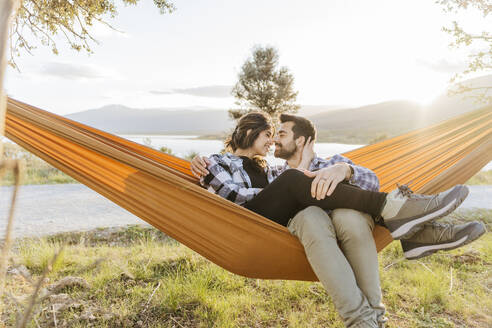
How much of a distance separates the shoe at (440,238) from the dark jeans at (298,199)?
0.74 feet

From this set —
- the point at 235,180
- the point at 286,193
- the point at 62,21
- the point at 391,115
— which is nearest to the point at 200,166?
the point at 235,180

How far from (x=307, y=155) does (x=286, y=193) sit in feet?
1.66

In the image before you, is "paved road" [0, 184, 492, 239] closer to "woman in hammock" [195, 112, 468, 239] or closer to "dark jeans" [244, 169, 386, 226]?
"woman in hammock" [195, 112, 468, 239]

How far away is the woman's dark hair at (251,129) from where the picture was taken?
6.74 feet

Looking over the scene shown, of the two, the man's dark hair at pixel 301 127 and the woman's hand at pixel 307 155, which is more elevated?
the man's dark hair at pixel 301 127

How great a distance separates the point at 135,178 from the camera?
1594 mm

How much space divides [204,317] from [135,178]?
2.47 feet

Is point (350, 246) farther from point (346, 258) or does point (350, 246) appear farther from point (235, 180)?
point (235, 180)

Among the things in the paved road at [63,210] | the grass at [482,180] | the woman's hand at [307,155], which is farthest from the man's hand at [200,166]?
the grass at [482,180]

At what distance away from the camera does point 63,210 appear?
4281mm

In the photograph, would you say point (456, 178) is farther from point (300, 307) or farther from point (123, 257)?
point (123, 257)

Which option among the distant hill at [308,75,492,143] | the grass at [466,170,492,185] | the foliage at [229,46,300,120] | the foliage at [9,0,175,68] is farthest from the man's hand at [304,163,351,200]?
the distant hill at [308,75,492,143]

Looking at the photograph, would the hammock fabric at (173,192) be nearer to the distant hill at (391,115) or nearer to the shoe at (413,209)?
the shoe at (413,209)

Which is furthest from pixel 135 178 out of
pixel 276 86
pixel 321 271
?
pixel 276 86
